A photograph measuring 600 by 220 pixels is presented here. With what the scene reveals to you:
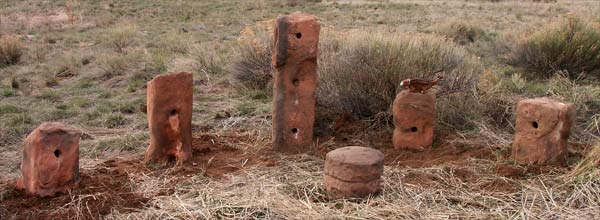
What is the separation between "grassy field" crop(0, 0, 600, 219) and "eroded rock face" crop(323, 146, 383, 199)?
10 cm

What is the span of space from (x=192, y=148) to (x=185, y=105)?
1.87 ft

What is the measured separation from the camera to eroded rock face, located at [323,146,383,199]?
14.2 ft

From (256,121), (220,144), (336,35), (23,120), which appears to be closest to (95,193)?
(220,144)

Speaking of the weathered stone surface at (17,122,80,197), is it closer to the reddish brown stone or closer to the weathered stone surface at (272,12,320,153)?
the reddish brown stone

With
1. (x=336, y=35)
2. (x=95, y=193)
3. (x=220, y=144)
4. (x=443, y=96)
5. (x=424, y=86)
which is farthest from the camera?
(x=336, y=35)

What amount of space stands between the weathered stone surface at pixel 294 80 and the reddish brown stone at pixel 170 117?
0.79m

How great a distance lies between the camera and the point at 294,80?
5535 millimetres

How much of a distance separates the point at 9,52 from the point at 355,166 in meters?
9.47

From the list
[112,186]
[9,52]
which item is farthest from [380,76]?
[9,52]

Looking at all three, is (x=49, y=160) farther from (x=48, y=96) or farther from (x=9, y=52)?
(x=9, y=52)

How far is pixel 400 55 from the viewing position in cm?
694

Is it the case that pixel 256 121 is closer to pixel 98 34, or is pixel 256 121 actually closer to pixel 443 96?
pixel 443 96

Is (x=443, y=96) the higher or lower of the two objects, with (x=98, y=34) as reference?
higher

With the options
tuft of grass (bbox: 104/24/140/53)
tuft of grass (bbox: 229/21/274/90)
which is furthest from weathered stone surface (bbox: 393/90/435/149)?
tuft of grass (bbox: 104/24/140/53)
